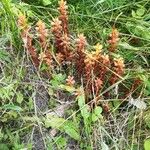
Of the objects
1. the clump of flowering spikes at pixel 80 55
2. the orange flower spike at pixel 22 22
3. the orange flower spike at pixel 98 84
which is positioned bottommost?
the orange flower spike at pixel 98 84

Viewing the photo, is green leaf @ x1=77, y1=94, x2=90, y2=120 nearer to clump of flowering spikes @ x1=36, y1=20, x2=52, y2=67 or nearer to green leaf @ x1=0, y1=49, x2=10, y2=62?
clump of flowering spikes @ x1=36, y1=20, x2=52, y2=67

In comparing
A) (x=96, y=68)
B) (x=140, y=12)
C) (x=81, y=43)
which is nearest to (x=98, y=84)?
(x=96, y=68)

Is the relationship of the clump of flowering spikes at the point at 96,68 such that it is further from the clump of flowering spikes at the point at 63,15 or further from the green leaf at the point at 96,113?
the clump of flowering spikes at the point at 63,15

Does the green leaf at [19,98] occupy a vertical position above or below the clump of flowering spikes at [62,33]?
below

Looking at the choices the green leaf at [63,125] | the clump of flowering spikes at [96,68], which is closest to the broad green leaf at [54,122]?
the green leaf at [63,125]

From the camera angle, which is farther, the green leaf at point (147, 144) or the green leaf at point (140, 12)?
the green leaf at point (140, 12)

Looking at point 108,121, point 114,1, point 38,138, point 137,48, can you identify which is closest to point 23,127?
point 38,138

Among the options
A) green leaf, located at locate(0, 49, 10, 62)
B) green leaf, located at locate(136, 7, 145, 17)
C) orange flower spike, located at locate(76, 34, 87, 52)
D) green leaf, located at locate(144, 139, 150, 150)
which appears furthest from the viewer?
green leaf, located at locate(136, 7, 145, 17)

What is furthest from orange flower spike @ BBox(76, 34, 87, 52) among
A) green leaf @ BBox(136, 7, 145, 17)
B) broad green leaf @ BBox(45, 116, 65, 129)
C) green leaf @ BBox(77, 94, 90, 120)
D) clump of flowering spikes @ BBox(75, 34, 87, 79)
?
green leaf @ BBox(136, 7, 145, 17)
